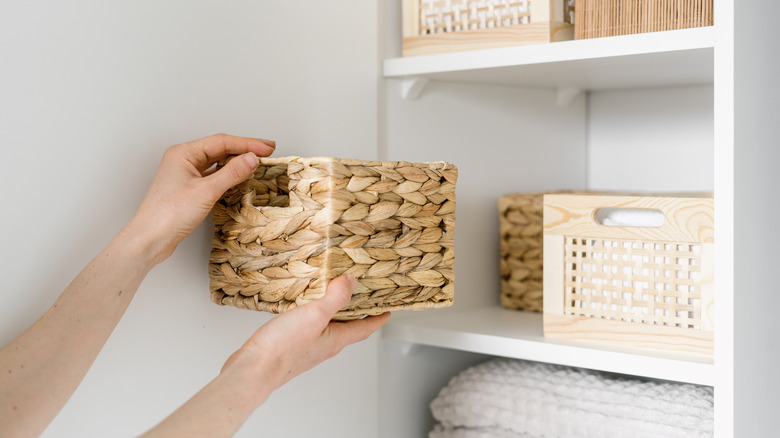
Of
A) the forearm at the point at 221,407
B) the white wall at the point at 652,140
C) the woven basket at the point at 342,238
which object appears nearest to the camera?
the forearm at the point at 221,407

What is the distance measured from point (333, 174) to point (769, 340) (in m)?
0.52

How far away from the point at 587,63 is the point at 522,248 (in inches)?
13.3

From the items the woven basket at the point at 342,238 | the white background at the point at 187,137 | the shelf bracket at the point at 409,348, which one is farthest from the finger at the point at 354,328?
the shelf bracket at the point at 409,348

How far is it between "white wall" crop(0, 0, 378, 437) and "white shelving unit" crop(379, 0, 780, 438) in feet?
0.34

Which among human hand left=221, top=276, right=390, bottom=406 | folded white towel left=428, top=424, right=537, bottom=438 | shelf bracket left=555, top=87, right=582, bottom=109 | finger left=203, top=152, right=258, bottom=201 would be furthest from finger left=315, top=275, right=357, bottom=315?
shelf bracket left=555, top=87, right=582, bottom=109

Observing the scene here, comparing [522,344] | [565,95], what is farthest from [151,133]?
[565,95]

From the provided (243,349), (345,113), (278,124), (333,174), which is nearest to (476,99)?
(345,113)

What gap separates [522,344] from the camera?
1005 mm

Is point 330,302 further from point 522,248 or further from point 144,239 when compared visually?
point 522,248

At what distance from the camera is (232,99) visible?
95 cm

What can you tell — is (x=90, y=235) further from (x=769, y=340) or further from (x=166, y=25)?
(x=769, y=340)

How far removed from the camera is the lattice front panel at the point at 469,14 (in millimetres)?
1027

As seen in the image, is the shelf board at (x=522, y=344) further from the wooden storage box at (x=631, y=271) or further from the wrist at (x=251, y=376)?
the wrist at (x=251, y=376)

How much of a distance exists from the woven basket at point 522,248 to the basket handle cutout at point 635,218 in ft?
0.60
